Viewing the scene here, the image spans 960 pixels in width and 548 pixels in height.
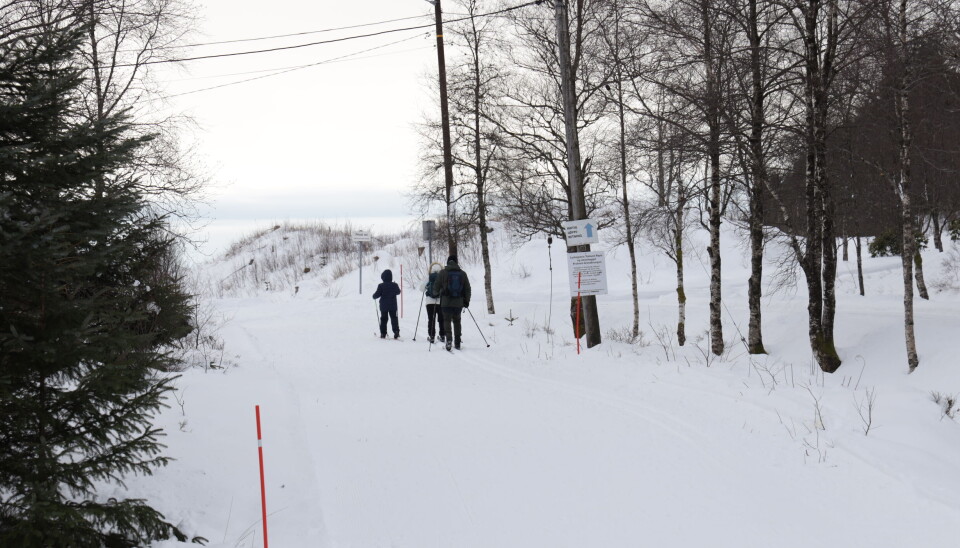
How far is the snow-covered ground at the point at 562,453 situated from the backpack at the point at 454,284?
1.72 m

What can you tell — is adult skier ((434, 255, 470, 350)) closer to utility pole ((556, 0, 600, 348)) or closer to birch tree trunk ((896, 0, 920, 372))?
utility pole ((556, 0, 600, 348))

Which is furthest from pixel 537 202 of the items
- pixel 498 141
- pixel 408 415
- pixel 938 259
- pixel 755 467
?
pixel 938 259

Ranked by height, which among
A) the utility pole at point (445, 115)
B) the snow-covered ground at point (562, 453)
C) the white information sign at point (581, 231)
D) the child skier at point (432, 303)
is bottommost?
the snow-covered ground at point (562, 453)

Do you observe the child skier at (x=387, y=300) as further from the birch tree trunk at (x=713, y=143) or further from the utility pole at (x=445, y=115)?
the birch tree trunk at (x=713, y=143)

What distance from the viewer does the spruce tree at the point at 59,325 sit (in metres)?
3.85

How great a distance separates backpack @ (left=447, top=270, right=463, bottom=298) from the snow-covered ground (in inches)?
67.5

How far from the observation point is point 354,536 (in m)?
5.03

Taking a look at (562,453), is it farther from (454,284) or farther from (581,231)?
(454,284)

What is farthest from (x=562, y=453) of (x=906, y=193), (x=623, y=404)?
(x=906, y=193)

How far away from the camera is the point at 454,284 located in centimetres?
1418

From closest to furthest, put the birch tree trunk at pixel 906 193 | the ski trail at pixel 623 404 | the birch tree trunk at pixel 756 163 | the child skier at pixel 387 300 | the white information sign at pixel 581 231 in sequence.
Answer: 1. the ski trail at pixel 623 404
2. the birch tree trunk at pixel 906 193
3. the birch tree trunk at pixel 756 163
4. the white information sign at pixel 581 231
5. the child skier at pixel 387 300

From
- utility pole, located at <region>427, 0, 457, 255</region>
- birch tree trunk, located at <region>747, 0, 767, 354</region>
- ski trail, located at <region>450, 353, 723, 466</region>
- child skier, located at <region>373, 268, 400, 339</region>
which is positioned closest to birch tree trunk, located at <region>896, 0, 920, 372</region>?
birch tree trunk, located at <region>747, 0, 767, 354</region>

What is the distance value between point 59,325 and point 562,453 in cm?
460

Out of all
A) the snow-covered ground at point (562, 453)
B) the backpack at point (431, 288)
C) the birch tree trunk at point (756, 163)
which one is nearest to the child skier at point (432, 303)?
the backpack at point (431, 288)
